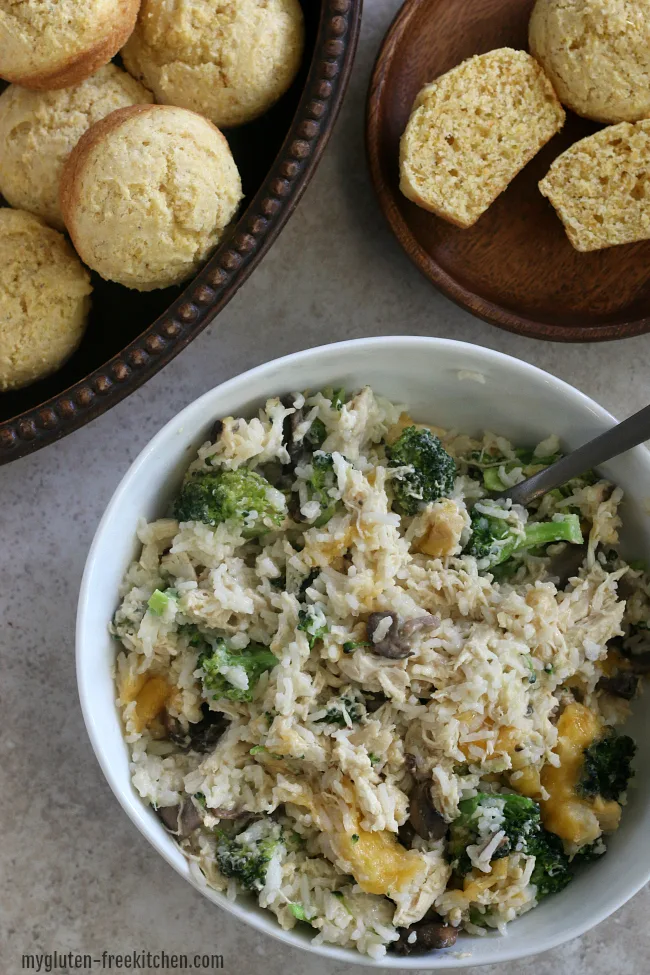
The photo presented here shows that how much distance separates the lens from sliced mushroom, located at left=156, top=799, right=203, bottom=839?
91.9 inches

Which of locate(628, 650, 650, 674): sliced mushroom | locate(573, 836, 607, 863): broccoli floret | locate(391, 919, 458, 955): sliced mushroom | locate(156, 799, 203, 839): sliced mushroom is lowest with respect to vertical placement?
locate(391, 919, 458, 955): sliced mushroom

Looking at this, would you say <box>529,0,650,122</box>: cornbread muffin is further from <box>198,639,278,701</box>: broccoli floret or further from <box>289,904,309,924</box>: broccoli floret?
<box>289,904,309,924</box>: broccoli floret

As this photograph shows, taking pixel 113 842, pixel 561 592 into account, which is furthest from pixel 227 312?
pixel 113 842

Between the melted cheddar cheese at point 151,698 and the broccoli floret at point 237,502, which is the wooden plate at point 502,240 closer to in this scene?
the broccoli floret at point 237,502

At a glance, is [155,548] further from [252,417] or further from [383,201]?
[383,201]

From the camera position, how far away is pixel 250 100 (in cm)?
251

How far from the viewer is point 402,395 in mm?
2668

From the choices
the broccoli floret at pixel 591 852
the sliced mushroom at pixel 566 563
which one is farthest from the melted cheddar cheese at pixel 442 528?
the broccoli floret at pixel 591 852

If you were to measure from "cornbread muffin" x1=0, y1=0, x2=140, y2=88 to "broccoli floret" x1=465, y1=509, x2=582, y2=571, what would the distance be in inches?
64.8

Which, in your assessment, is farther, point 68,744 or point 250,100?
point 68,744

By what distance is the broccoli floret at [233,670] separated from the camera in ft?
7.63

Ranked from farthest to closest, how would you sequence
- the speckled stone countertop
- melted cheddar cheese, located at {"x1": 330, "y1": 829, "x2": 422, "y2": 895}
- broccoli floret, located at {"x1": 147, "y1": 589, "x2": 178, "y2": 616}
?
the speckled stone countertop → broccoli floret, located at {"x1": 147, "y1": 589, "x2": 178, "y2": 616} → melted cheddar cheese, located at {"x1": 330, "y1": 829, "x2": 422, "y2": 895}

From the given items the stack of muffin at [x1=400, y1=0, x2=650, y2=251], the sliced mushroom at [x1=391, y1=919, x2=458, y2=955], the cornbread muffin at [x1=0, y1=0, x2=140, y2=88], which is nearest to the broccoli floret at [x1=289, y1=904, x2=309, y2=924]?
the sliced mushroom at [x1=391, y1=919, x2=458, y2=955]

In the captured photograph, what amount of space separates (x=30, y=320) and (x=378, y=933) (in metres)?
1.90
